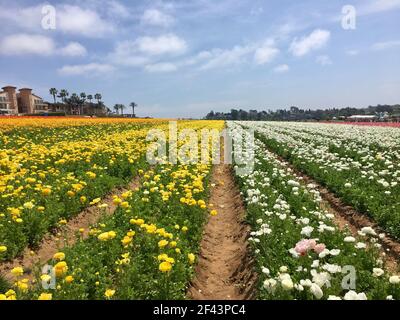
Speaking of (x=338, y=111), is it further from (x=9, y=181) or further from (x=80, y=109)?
(x=9, y=181)

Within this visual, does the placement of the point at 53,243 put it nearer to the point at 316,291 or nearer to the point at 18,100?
the point at 316,291

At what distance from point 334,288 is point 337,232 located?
7.23 feet

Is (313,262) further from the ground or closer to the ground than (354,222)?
further from the ground

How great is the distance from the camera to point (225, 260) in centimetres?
760

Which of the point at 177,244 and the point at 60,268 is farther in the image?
the point at 177,244

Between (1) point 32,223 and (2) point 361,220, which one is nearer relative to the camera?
(1) point 32,223

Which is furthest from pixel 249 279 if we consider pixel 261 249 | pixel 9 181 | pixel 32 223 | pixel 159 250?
pixel 9 181

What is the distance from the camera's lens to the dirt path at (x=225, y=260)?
20.2ft

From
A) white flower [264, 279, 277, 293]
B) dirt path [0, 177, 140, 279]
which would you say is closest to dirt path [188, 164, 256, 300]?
white flower [264, 279, 277, 293]

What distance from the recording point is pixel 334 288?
480 cm

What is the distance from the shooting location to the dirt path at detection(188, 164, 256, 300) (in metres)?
6.16

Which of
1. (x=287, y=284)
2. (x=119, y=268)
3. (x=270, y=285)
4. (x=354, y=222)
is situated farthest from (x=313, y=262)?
(x=354, y=222)

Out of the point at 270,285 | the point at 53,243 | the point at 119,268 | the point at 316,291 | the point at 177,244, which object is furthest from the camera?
the point at 53,243

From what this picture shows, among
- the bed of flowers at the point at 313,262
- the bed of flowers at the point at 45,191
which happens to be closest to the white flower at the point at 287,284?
the bed of flowers at the point at 313,262
